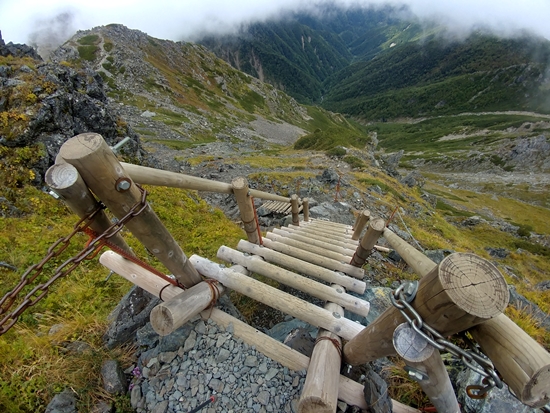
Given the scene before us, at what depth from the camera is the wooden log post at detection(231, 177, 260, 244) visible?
397 centimetres

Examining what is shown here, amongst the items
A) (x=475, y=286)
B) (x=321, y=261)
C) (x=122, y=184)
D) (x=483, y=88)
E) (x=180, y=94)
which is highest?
(x=180, y=94)

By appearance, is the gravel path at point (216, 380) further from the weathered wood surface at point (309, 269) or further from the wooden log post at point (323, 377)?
the weathered wood surface at point (309, 269)

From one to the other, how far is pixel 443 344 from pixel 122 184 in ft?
7.90

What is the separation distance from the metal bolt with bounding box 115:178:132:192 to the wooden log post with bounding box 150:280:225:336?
1289mm

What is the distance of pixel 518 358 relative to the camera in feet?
4.52

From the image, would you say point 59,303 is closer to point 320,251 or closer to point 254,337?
point 254,337

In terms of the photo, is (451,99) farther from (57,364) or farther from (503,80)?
(57,364)

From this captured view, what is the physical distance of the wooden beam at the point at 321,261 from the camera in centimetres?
480

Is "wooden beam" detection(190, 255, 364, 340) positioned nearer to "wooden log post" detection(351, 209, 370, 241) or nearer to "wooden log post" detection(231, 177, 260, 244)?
"wooden log post" detection(231, 177, 260, 244)

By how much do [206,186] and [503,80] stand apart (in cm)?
21791

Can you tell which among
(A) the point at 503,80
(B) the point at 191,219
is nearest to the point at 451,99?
(A) the point at 503,80

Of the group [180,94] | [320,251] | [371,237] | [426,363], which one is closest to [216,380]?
[426,363]

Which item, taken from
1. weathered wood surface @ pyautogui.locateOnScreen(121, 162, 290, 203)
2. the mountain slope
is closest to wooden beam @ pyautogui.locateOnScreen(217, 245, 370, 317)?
weathered wood surface @ pyautogui.locateOnScreen(121, 162, 290, 203)

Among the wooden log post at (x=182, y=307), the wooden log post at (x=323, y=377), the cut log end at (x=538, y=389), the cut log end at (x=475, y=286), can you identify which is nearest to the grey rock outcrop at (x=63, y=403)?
the wooden log post at (x=182, y=307)
